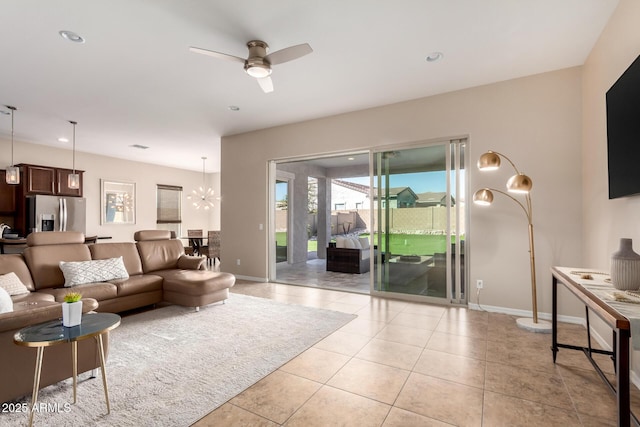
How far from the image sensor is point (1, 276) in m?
3.12

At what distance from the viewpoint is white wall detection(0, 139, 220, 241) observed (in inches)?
274

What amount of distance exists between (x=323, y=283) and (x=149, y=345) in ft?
11.4

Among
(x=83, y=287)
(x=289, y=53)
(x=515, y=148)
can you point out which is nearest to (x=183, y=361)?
(x=83, y=287)

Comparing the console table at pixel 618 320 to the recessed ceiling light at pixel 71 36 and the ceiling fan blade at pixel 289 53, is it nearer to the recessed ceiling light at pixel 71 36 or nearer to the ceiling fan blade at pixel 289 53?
the ceiling fan blade at pixel 289 53

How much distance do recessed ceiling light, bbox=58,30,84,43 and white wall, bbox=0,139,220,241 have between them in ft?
18.3

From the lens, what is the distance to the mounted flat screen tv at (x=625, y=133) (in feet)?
6.63

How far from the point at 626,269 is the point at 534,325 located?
74.6 inches

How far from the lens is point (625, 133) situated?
2193 mm

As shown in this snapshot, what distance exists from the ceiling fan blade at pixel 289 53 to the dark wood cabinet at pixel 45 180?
6.75 m

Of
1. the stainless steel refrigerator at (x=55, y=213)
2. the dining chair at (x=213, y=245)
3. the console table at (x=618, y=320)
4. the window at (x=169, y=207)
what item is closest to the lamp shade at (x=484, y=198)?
the console table at (x=618, y=320)

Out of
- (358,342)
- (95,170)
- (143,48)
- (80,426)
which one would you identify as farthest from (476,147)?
(95,170)

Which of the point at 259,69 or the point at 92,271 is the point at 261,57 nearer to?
the point at 259,69

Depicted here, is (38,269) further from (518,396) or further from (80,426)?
(518,396)

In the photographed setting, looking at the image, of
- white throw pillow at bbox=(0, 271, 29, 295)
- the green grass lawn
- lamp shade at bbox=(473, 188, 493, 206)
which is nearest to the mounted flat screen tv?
lamp shade at bbox=(473, 188, 493, 206)
